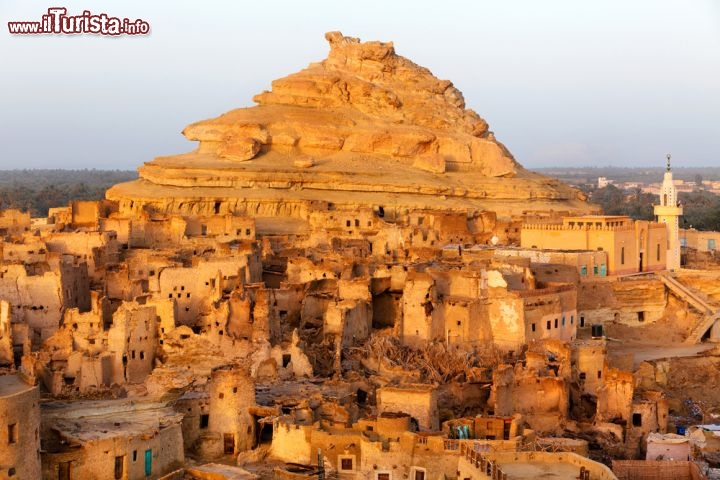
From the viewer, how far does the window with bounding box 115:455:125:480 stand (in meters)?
25.8

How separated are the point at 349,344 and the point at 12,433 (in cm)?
1372

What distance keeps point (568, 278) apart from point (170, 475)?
1966 centimetres

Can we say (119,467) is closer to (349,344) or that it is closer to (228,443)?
(228,443)

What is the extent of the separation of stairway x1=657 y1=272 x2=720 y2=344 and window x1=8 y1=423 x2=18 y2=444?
2459 centimetres

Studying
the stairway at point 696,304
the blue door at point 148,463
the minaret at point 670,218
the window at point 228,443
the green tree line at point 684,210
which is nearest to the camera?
the blue door at point 148,463

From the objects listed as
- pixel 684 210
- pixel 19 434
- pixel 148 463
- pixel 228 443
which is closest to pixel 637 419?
pixel 228 443

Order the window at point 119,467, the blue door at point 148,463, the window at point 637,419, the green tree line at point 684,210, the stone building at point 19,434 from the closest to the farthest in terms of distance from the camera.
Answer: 1. the stone building at point 19,434
2. the window at point 119,467
3. the blue door at point 148,463
4. the window at point 637,419
5. the green tree line at point 684,210

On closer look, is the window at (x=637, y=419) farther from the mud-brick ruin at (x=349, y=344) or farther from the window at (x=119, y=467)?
the window at (x=119, y=467)

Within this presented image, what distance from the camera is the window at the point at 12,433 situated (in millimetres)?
23797

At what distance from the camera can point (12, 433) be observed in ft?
78.2

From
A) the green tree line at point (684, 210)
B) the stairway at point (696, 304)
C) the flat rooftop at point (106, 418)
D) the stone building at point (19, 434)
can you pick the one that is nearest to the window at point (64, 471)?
the flat rooftop at point (106, 418)

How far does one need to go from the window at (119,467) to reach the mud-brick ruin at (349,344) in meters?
0.04

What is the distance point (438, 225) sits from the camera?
54.4m

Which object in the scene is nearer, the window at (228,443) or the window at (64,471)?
the window at (64,471)
